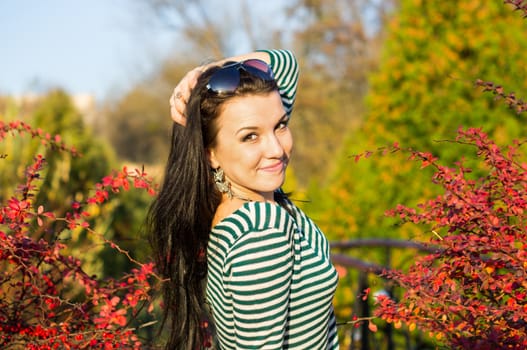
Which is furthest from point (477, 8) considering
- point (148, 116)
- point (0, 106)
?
point (148, 116)

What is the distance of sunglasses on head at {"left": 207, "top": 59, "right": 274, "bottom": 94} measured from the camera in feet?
6.00

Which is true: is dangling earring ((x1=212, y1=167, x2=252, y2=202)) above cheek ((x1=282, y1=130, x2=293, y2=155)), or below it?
below

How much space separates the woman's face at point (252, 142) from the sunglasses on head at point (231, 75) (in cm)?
4

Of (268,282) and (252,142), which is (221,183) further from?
(268,282)

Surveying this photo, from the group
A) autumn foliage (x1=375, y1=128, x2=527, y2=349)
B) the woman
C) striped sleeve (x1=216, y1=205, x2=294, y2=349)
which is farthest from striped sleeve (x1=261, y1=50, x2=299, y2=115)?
striped sleeve (x1=216, y1=205, x2=294, y2=349)

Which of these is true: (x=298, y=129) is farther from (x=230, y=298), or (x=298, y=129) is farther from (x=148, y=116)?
(x=230, y=298)

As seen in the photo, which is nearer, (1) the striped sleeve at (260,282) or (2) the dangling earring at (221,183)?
(1) the striped sleeve at (260,282)

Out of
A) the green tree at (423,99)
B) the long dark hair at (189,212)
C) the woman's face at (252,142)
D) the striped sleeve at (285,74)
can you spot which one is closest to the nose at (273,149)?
the woman's face at (252,142)

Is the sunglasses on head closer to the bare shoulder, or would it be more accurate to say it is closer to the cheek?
the cheek

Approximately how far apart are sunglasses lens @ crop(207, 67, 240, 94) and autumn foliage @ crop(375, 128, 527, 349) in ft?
1.90

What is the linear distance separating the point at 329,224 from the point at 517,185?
12.5 ft

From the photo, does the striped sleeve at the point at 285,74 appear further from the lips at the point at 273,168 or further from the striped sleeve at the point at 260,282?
the striped sleeve at the point at 260,282

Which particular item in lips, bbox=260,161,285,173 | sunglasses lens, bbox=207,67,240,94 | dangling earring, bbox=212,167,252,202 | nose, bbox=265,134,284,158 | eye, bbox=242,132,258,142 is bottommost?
dangling earring, bbox=212,167,252,202

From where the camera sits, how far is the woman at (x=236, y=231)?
5.20 ft
